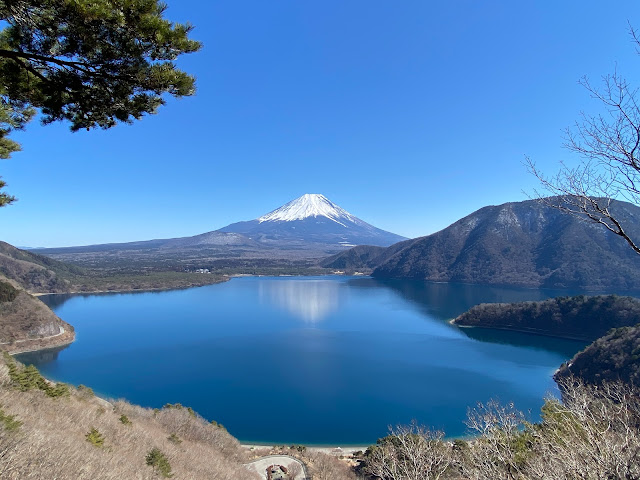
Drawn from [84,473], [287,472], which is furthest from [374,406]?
[84,473]

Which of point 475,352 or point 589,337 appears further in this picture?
point 589,337

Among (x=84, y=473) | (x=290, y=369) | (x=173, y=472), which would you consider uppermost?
(x=84, y=473)

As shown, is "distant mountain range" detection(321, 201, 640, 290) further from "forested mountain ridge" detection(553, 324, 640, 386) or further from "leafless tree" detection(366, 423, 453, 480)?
"leafless tree" detection(366, 423, 453, 480)

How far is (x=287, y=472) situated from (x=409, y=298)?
46.8m

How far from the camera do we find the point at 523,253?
2756 inches

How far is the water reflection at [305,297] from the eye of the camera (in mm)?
42281

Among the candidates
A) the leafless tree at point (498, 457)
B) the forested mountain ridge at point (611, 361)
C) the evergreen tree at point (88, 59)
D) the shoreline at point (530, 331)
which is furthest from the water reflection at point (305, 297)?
the evergreen tree at point (88, 59)

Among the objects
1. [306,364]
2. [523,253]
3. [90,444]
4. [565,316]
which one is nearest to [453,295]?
[565,316]

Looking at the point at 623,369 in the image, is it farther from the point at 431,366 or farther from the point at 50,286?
the point at 50,286

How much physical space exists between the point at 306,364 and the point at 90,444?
775 inches

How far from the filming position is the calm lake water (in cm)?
1562

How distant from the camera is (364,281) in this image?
76750 mm

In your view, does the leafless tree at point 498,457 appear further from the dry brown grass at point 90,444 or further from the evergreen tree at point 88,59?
the evergreen tree at point 88,59

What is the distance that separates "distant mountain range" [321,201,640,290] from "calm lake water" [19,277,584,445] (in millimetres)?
28107
